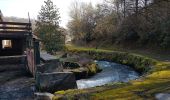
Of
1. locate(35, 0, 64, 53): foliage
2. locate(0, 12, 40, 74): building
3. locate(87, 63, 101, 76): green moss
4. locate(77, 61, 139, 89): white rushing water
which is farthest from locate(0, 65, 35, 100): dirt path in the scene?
locate(35, 0, 64, 53): foliage

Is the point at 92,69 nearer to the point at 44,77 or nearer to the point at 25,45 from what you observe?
the point at 25,45

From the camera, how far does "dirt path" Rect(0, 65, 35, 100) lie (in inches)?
698

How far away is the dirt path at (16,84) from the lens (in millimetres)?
17734

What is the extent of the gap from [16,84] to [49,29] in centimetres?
2539

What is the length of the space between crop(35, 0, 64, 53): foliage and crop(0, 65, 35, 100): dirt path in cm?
1953

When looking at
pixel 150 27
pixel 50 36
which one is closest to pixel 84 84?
pixel 50 36

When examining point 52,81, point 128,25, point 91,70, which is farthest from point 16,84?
point 128,25

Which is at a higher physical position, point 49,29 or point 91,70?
→ point 49,29

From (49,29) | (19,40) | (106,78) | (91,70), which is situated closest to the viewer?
(106,78)

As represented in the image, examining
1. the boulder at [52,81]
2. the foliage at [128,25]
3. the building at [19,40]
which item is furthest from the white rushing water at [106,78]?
the foliage at [128,25]

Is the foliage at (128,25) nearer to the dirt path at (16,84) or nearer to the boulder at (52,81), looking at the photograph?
the dirt path at (16,84)

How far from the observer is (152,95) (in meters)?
13.0

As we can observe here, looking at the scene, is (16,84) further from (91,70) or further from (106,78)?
(91,70)

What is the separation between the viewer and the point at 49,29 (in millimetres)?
46094
